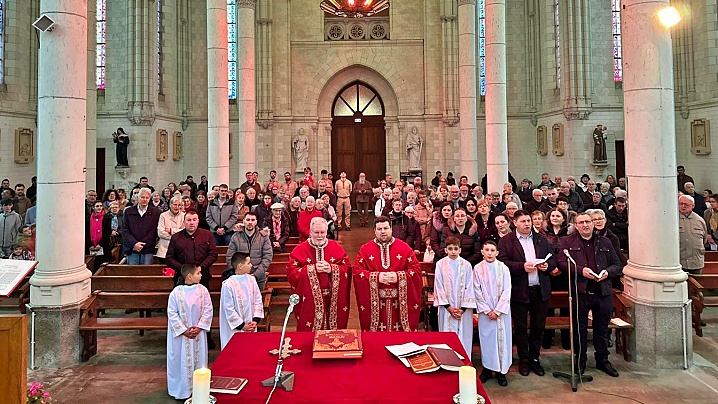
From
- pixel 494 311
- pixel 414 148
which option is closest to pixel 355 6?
pixel 414 148

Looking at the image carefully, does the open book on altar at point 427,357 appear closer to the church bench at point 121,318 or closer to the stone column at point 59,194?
the church bench at point 121,318

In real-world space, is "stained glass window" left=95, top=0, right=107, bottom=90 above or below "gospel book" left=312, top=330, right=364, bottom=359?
above

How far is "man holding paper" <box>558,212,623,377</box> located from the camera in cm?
618

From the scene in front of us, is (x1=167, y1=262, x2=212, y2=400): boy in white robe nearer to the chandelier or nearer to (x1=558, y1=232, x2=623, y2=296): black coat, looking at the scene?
(x1=558, y1=232, x2=623, y2=296): black coat

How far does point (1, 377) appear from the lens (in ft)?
9.61

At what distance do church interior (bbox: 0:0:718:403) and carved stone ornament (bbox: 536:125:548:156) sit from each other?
0.14m

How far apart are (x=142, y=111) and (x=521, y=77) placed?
52.6ft

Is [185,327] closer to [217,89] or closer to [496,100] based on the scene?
[217,89]

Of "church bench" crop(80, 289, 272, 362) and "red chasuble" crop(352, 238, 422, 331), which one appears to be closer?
"red chasuble" crop(352, 238, 422, 331)

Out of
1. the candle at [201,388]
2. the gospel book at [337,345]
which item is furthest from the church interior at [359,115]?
the candle at [201,388]

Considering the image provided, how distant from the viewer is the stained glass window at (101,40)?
20.1 meters

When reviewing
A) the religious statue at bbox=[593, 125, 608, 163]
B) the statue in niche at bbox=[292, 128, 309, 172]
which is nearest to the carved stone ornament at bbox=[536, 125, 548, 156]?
the religious statue at bbox=[593, 125, 608, 163]

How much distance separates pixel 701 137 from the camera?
57.9 ft

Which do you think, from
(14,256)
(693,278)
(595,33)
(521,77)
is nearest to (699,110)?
(595,33)
